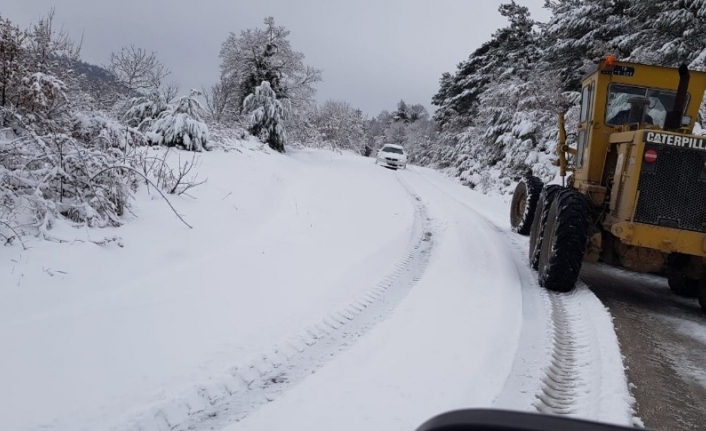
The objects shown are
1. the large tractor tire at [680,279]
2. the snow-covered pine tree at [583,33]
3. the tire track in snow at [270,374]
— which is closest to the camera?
the tire track in snow at [270,374]

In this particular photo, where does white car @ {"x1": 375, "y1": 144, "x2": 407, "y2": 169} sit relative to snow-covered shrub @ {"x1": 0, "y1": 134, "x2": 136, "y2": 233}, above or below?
above

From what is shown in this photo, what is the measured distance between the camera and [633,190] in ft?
16.5

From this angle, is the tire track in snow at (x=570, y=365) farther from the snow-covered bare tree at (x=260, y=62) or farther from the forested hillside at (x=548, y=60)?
the snow-covered bare tree at (x=260, y=62)

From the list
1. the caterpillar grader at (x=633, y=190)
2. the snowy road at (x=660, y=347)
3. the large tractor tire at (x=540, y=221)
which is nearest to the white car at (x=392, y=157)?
the caterpillar grader at (x=633, y=190)

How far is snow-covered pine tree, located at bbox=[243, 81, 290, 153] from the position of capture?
2202cm

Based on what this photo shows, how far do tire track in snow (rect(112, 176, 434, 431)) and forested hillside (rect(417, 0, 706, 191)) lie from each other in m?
10.5

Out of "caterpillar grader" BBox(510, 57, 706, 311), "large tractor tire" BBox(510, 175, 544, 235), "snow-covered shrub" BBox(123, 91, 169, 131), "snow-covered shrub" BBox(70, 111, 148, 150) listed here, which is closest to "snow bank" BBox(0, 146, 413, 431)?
"snow-covered shrub" BBox(70, 111, 148, 150)

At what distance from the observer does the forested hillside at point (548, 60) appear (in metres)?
11.6

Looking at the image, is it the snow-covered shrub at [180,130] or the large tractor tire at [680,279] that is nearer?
the large tractor tire at [680,279]

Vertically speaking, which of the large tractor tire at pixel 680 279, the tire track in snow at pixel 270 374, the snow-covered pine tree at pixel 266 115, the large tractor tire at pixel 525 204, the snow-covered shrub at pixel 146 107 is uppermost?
the snow-covered pine tree at pixel 266 115

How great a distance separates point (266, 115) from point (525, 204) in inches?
623

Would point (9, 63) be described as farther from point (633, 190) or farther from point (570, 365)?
point (633, 190)

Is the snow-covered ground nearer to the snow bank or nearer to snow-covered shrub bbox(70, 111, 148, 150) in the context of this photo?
the snow bank

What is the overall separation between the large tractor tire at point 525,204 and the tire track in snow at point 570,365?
3.56 meters
